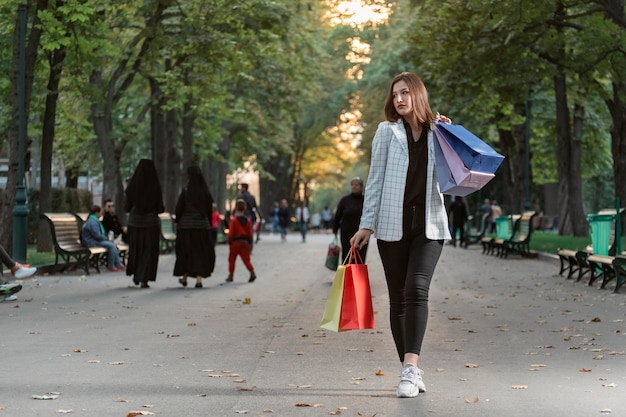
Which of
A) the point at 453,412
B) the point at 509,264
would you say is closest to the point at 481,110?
the point at 509,264

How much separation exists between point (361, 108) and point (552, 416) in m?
58.7

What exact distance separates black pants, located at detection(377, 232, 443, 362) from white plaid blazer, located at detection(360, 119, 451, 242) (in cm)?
9

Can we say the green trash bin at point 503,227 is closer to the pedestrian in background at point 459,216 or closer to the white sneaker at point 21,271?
the pedestrian in background at point 459,216

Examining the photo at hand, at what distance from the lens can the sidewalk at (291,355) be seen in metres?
7.49

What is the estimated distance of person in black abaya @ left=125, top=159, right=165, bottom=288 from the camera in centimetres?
1927

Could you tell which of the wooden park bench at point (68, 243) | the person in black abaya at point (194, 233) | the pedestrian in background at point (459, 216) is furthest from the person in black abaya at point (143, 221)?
the pedestrian in background at point (459, 216)

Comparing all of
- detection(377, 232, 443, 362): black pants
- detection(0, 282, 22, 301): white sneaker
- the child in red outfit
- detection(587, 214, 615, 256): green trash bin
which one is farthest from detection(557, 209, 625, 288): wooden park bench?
detection(377, 232, 443, 362): black pants

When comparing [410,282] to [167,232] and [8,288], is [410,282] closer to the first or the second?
[8,288]

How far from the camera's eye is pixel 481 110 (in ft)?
109

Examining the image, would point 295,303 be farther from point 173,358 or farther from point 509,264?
point 509,264

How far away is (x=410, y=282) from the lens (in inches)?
300

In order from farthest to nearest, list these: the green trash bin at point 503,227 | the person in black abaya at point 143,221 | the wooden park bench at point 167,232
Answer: the green trash bin at point 503,227, the wooden park bench at point 167,232, the person in black abaya at point 143,221

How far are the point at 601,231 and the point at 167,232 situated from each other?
658 inches

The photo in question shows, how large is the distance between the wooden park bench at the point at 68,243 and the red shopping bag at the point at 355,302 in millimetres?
15068
